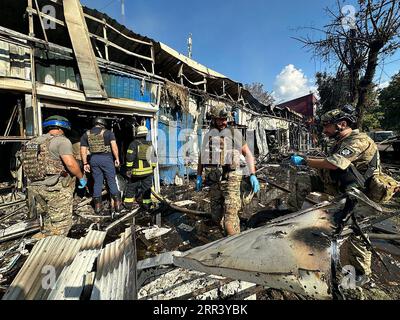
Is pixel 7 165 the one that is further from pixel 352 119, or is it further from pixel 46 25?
pixel 352 119

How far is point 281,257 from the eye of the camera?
1.31 meters

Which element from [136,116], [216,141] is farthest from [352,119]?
[136,116]

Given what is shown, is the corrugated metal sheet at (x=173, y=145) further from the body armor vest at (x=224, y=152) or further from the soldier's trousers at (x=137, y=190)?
the body armor vest at (x=224, y=152)

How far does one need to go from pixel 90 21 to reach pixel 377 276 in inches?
281

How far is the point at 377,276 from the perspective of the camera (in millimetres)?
2740

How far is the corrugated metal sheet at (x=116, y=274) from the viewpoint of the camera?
61.7 inches

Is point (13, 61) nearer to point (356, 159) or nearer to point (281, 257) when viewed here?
point (281, 257)

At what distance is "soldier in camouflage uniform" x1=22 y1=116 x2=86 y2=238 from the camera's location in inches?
121

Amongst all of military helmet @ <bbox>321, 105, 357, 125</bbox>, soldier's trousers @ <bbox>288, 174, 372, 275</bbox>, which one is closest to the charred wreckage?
soldier's trousers @ <bbox>288, 174, 372, 275</bbox>

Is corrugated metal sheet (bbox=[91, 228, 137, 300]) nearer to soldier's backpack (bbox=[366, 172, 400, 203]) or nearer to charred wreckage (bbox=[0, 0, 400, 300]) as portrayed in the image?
charred wreckage (bbox=[0, 0, 400, 300])

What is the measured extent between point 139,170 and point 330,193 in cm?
377

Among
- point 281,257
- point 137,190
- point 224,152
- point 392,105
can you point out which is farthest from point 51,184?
point 392,105

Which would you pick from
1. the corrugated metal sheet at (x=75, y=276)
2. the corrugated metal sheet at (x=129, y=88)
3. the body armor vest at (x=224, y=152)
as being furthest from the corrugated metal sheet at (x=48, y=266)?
the corrugated metal sheet at (x=129, y=88)

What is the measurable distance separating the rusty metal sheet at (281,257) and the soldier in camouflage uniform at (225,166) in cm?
128
